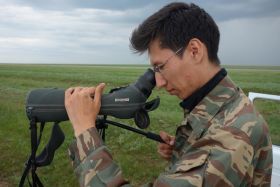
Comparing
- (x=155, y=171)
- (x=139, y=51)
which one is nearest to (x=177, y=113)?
(x=155, y=171)

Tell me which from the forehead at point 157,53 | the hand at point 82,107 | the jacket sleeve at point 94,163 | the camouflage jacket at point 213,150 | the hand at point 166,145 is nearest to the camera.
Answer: the camouflage jacket at point 213,150

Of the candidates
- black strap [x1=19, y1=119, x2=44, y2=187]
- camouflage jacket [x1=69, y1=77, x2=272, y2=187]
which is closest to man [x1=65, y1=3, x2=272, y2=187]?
camouflage jacket [x1=69, y1=77, x2=272, y2=187]

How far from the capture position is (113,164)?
72.5 inches

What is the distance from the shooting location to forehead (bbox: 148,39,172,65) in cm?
205

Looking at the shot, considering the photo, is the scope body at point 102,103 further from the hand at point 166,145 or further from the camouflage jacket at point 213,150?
the hand at point 166,145

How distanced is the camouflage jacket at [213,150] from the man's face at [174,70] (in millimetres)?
125

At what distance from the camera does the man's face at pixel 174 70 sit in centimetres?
199

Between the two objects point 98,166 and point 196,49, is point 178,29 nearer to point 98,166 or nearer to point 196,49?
point 196,49

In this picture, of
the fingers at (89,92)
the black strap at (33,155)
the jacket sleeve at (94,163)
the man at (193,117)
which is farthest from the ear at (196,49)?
the black strap at (33,155)

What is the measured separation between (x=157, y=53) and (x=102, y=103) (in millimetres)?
354

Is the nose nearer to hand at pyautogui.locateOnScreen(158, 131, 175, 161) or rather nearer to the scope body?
the scope body

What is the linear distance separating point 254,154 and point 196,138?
24 cm

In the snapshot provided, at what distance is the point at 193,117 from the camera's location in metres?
1.93

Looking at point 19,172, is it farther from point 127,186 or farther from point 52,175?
point 127,186
